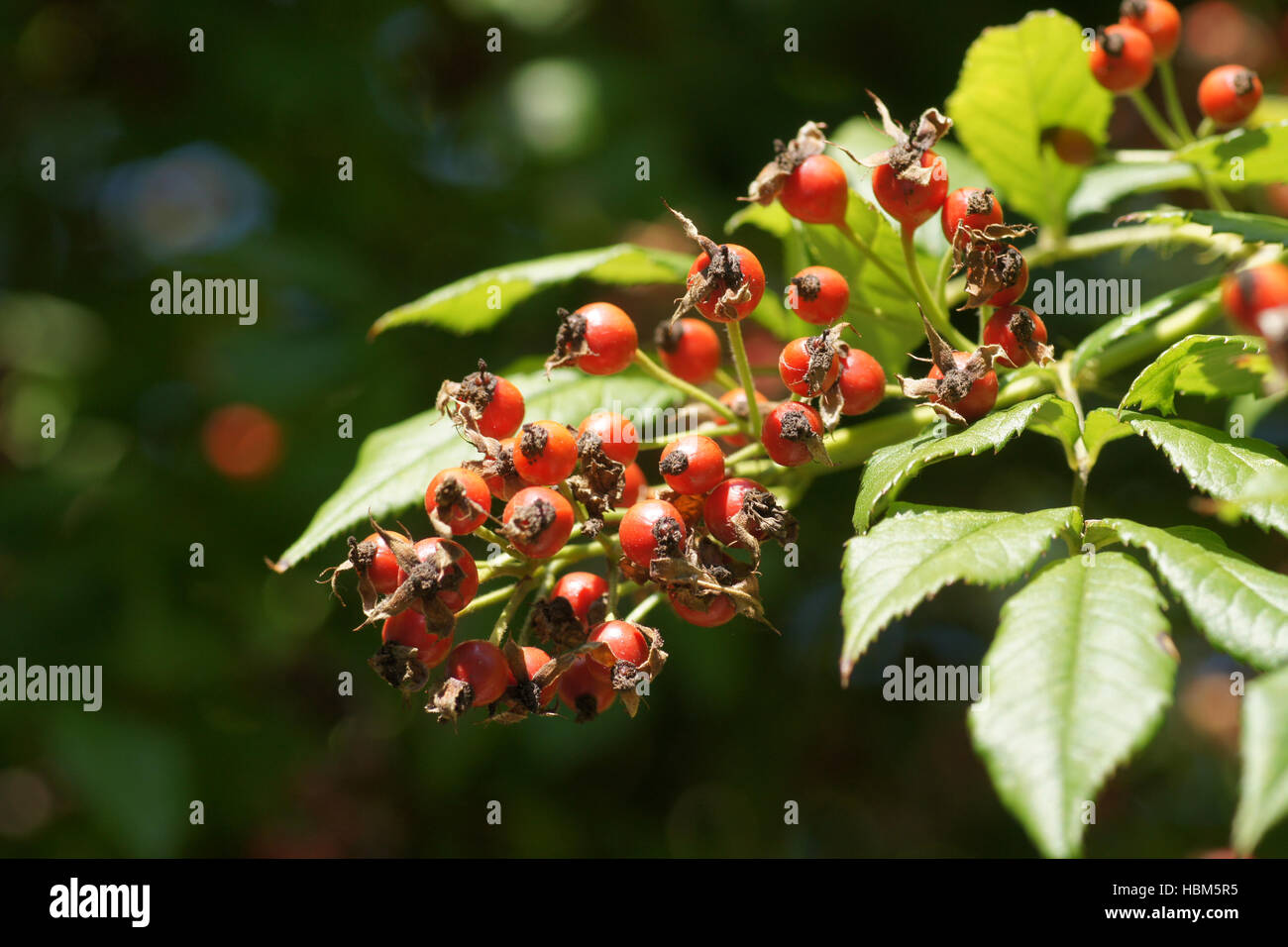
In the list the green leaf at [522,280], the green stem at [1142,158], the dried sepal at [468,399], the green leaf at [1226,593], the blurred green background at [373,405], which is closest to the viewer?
the green leaf at [1226,593]

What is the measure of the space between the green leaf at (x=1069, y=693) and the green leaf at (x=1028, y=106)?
1.16m

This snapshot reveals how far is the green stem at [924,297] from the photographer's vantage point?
173 cm

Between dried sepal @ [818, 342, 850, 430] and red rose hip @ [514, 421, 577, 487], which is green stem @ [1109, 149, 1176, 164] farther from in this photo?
red rose hip @ [514, 421, 577, 487]

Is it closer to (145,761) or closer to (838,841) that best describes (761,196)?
(145,761)

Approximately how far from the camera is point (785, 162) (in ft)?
5.82

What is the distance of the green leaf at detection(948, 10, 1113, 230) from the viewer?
2.13m

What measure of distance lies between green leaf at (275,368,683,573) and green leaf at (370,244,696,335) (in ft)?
0.54

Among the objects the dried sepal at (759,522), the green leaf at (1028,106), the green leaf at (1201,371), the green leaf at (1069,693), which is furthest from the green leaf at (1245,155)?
the dried sepal at (759,522)

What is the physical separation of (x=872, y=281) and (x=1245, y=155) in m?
0.73

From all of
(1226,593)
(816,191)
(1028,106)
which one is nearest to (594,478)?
(816,191)

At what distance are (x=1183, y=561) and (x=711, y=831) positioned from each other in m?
2.92

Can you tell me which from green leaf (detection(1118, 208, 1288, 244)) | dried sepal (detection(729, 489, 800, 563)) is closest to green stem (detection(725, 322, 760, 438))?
dried sepal (detection(729, 489, 800, 563))

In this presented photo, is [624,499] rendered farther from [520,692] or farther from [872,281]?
[872,281]

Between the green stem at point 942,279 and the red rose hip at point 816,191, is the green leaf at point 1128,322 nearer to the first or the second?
the green stem at point 942,279
